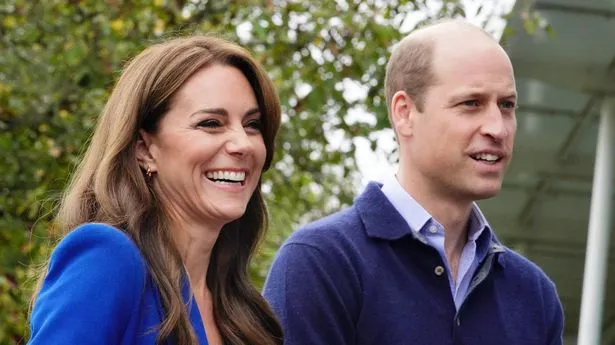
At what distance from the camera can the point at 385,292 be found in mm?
4027

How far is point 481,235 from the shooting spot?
4.26 meters

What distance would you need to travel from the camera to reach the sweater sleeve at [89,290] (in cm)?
313

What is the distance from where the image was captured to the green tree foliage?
813 centimetres

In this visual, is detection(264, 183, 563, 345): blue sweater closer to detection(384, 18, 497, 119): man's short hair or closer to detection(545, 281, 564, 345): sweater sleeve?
detection(545, 281, 564, 345): sweater sleeve

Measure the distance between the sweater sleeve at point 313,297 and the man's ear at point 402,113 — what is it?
450 mm

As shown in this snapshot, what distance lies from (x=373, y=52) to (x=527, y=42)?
3.28 m

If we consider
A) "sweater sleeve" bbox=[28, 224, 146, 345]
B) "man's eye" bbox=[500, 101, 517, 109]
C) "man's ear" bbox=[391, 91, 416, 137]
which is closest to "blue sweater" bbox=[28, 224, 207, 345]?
"sweater sleeve" bbox=[28, 224, 146, 345]

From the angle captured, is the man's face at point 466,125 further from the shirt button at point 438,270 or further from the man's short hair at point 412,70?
the shirt button at point 438,270

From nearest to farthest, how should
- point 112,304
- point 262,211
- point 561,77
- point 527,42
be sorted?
point 112,304 → point 262,211 → point 527,42 → point 561,77

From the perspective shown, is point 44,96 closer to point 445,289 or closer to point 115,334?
point 445,289

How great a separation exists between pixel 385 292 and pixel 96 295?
1.08 m

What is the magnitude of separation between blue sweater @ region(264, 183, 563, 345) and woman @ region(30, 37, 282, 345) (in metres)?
0.28

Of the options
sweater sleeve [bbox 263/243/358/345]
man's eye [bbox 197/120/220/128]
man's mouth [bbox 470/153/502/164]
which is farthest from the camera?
man's mouth [bbox 470/153/502/164]

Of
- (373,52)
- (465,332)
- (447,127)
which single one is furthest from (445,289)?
(373,52)
